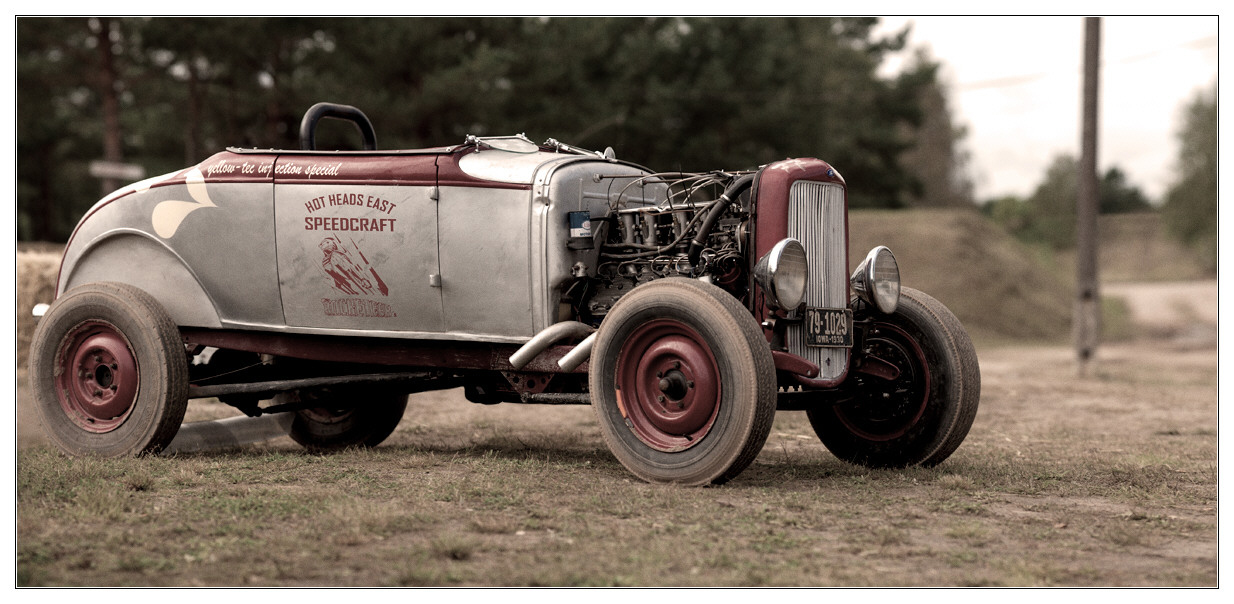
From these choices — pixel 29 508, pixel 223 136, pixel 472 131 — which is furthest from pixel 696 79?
pixel 29 508

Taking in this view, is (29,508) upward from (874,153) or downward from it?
downward

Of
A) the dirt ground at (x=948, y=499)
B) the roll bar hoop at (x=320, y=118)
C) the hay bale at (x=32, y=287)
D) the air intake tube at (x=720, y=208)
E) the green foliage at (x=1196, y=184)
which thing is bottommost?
the dirt ground at (x=948, y=499)

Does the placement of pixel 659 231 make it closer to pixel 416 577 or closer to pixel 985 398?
pixel 416 577

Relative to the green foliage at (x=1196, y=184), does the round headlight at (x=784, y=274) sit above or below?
below

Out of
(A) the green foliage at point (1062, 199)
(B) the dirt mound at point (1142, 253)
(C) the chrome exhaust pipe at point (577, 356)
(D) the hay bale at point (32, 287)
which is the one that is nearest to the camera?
(C) the chrome exhaust pipe at point (577, 356)

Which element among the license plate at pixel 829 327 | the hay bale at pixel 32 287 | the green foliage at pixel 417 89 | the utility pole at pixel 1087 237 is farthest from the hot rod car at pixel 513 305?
the green foliage at pixel 417 89

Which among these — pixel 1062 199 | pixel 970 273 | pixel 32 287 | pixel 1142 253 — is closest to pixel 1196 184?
pixel 1142 253

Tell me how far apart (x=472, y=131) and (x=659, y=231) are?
20170 millimetres

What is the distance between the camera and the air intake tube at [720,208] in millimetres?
6473

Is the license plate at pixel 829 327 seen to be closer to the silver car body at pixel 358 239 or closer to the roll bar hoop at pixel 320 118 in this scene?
the silver car body at pixel 358 239

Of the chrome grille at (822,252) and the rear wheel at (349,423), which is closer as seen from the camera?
the chrome grille at (822,252)

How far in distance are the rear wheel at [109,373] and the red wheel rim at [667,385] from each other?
2842 mm

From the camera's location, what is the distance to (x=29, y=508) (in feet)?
17.4

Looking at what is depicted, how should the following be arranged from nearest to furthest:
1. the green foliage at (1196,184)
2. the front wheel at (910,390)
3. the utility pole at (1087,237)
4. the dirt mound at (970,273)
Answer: the front wheel at (910,390), the utility pole at (1087,237), the dirt mound at (970,273), the green foliage at (1196,184)
